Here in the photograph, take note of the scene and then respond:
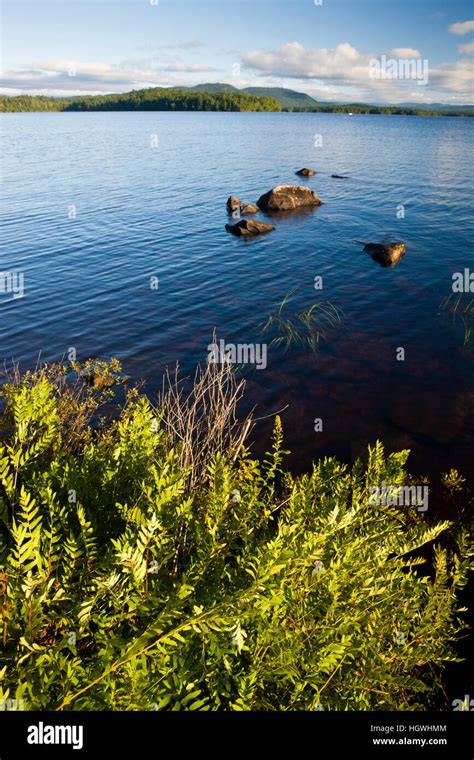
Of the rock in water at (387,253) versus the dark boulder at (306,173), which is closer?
the rock in water at (387,253)

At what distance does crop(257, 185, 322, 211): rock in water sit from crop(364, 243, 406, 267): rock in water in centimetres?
1240

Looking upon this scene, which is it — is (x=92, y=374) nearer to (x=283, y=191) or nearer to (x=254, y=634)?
(x=254, y=634)

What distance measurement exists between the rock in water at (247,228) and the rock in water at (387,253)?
8684 mm

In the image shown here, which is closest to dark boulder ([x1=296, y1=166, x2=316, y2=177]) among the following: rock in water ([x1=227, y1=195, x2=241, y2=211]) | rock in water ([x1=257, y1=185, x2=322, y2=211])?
rock in water ([x1=257, y1=185, x2=322, y2=211])

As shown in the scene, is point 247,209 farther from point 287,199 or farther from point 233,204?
point 287,199

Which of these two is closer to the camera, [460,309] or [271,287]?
[460,309]

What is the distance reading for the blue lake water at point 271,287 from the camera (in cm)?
1555

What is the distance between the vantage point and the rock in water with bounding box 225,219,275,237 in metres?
34.0

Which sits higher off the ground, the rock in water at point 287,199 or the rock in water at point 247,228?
the rock in water at point 287,199

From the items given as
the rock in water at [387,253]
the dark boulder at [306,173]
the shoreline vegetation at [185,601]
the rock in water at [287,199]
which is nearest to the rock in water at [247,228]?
the rock in water at [287,199]

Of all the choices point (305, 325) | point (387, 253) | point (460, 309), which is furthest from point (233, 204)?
point (460, 309)

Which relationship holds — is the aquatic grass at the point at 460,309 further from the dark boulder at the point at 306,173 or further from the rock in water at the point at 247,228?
the dark boulder at the point at 306,173

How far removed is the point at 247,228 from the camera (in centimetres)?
3409

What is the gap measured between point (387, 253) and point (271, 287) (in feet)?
26.1
